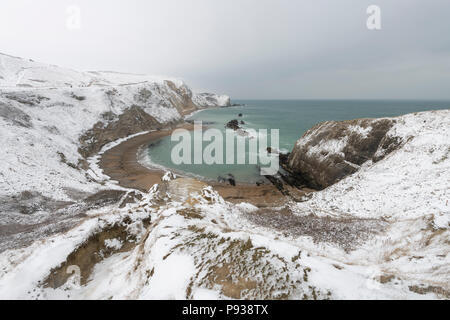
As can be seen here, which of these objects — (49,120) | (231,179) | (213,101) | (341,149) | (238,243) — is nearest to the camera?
(238,243)

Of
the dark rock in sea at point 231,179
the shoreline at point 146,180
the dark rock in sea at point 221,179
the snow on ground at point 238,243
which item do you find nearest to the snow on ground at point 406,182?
the snow on ground at point 238,243

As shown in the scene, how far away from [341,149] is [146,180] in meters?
30.6

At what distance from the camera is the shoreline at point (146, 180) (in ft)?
78.8

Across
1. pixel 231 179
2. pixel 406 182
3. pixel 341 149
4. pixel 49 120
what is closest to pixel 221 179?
pixel 231 179

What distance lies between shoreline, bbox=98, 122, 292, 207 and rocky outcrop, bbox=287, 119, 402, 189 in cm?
724

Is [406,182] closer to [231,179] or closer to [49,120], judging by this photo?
[231,179]

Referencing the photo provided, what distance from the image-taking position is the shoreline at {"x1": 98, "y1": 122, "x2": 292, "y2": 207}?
945 inches

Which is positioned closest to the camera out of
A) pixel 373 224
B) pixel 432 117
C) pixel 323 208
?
pixel 373 224

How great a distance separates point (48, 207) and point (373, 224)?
1109 inches

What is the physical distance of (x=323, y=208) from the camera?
17.4 meters

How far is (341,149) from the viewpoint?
2591cm

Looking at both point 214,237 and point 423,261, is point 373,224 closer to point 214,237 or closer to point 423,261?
point 423,261

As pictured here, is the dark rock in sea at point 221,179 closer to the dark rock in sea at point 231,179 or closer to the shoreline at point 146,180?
the dark rock in sea at point 231,179
